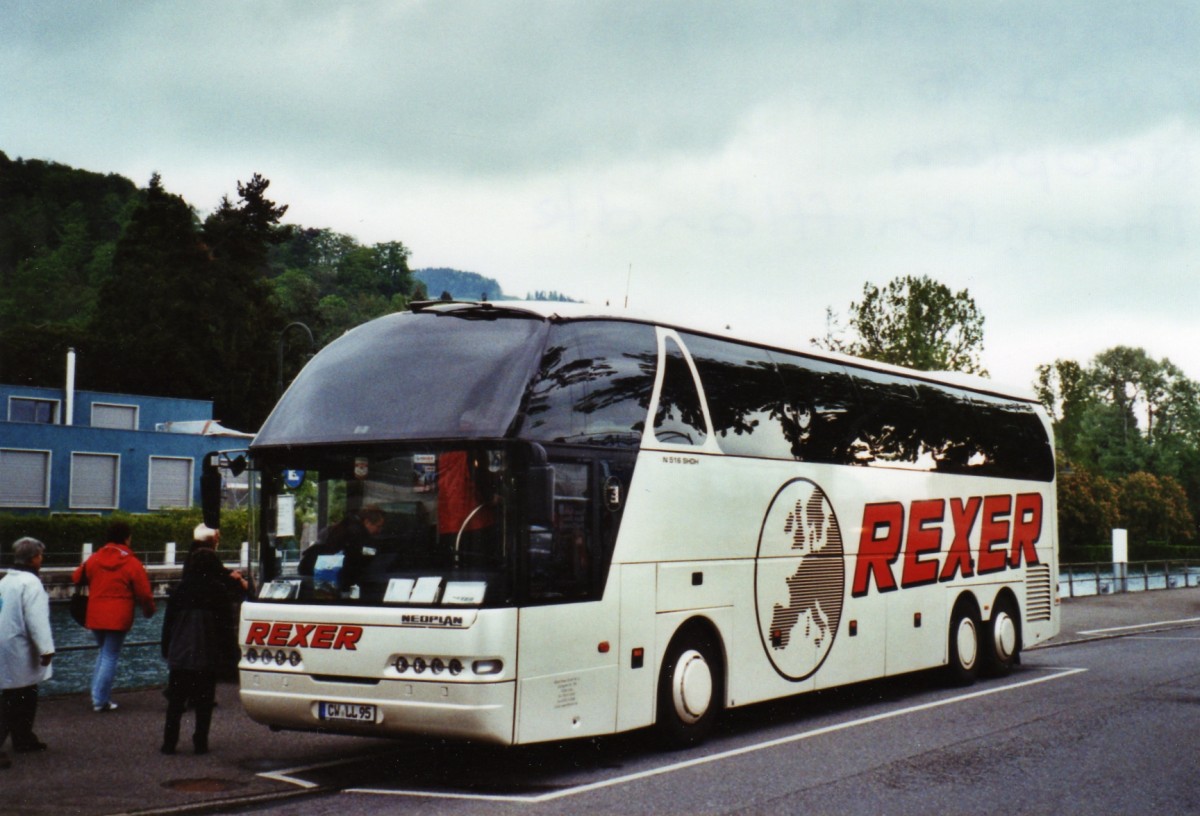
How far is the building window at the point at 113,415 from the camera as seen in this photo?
71.3m

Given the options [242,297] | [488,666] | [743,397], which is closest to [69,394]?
[242,297]

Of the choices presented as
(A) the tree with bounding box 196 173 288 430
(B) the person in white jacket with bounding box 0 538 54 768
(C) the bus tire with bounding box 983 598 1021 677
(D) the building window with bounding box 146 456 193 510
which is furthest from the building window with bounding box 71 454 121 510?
(B) the person in white jacket with bounding box 0 538 54 768

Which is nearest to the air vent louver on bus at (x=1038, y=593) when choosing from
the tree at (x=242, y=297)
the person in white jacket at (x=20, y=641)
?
the person in white jacket at (x=20, y=641)

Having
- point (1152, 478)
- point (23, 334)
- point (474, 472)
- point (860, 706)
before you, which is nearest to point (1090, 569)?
point (1152, 478)

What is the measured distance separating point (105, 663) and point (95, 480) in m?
53.1

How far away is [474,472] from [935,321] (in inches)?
2259

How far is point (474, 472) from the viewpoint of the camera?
9477 millimetres

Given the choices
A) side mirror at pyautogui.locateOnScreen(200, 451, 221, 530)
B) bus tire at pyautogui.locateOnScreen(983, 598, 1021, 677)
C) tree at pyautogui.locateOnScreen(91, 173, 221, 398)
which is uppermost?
tree at pyautogui.locateOnScreen(91, 173, 221, 398)

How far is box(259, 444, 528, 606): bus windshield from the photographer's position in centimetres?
941

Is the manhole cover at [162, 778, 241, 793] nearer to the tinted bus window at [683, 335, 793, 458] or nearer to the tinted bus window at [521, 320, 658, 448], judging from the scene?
the tinted bus window at [521, 320, 658, 448]

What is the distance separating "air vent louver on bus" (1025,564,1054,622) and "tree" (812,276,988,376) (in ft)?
144

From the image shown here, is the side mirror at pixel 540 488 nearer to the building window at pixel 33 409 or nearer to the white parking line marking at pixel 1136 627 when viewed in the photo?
the white parking line marking at pixel 1136 627

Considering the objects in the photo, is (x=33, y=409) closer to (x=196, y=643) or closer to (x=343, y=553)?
(x=196, y=643)

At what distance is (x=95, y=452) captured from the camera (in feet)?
204
